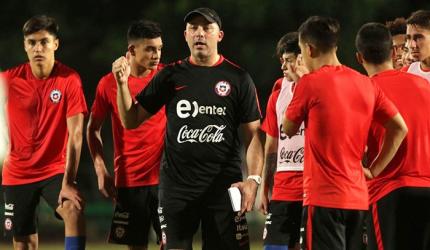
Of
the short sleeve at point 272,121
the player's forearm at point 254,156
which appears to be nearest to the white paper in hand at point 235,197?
the player's forearm at point 254,156

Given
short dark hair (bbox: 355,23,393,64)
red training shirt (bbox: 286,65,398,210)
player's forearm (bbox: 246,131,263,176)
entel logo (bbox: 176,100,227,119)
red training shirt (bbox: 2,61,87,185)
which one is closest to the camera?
red training shirt (bbox: 286,65,398,210)

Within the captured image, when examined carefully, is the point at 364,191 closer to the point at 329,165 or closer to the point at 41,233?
the point at 329,165

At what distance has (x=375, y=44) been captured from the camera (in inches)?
312

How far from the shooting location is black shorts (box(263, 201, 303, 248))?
9625mm

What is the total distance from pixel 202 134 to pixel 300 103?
114 centimetres

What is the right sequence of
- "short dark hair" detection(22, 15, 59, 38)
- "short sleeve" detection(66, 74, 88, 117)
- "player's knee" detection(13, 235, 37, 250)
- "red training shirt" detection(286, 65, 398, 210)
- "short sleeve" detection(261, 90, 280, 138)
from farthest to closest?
"player's knee" detection(13, 235, 37, 250)
"short dark hair" detection(22, 15, 59, 38)
"short sleeve" detection(66, 74, 88, 117)
"short sleeve" detection(261, 90, 280, 138)
"red training shirt" detection(286, 65, 398, 210)

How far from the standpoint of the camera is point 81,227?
9703 millimetres

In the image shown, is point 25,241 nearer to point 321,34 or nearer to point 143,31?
point 143,31

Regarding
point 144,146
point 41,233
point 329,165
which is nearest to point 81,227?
point 144,146

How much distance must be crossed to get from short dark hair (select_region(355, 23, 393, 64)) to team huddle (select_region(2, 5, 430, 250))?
1 cm

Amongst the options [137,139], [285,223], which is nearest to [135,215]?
[137,139]

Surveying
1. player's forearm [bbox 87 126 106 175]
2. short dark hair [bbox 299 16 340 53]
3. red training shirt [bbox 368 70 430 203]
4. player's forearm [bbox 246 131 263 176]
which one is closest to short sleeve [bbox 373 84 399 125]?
red training shirt [bbox 368 70 430 203]

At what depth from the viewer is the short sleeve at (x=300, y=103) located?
298 inches

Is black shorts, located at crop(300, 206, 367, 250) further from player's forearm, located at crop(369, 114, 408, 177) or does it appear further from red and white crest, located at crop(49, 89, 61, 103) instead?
red and white crest, located at crop(49, 89, 61, 103)
